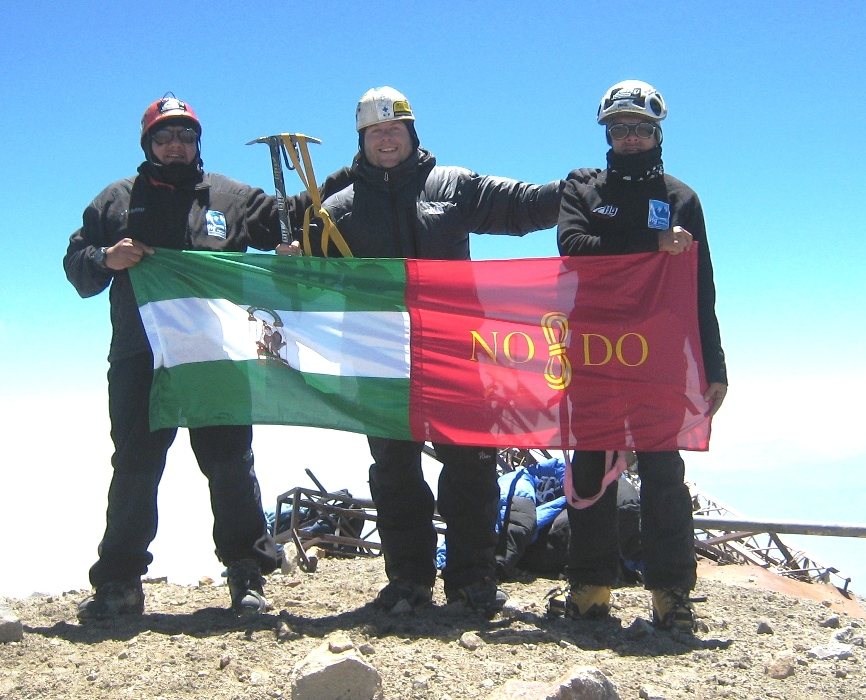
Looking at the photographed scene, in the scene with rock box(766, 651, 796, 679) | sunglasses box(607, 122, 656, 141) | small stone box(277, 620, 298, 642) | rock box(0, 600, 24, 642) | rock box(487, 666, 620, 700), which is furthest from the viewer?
sunglasses box(607, 122, 656, 141)

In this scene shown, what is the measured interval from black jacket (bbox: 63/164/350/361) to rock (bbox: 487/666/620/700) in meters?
3.28

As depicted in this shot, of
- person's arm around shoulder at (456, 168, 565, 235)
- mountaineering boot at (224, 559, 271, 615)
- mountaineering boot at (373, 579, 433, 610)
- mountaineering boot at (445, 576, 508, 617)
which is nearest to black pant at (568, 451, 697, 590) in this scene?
mountaineering boot at (445, 576, 508, 617)

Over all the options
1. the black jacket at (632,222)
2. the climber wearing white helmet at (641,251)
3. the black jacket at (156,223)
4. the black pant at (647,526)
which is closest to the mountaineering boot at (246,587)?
the black jacket at (156,223)

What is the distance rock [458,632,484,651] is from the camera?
474cm

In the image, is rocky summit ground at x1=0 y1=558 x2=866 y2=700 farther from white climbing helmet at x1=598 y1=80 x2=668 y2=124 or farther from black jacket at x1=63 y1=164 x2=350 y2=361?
white climbing helmet at x1=598 y1=80 x2=668 y2=124

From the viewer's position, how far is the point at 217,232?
5.93 m

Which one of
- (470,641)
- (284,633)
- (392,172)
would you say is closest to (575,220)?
(392,172)

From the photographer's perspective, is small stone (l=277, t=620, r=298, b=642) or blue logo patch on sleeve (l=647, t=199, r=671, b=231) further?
blue logo patch on sleeve (l=647, t=199, r=671, b=231)

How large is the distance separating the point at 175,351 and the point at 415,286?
5.13 feet

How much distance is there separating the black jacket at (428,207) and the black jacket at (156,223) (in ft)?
1.04

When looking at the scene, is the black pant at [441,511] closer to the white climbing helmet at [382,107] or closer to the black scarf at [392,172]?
the black scarf at [392,172]

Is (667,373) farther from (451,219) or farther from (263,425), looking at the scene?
(263,425)

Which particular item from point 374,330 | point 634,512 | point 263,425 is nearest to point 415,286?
point 374,330

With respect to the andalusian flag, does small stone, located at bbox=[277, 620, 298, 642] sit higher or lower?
lower
